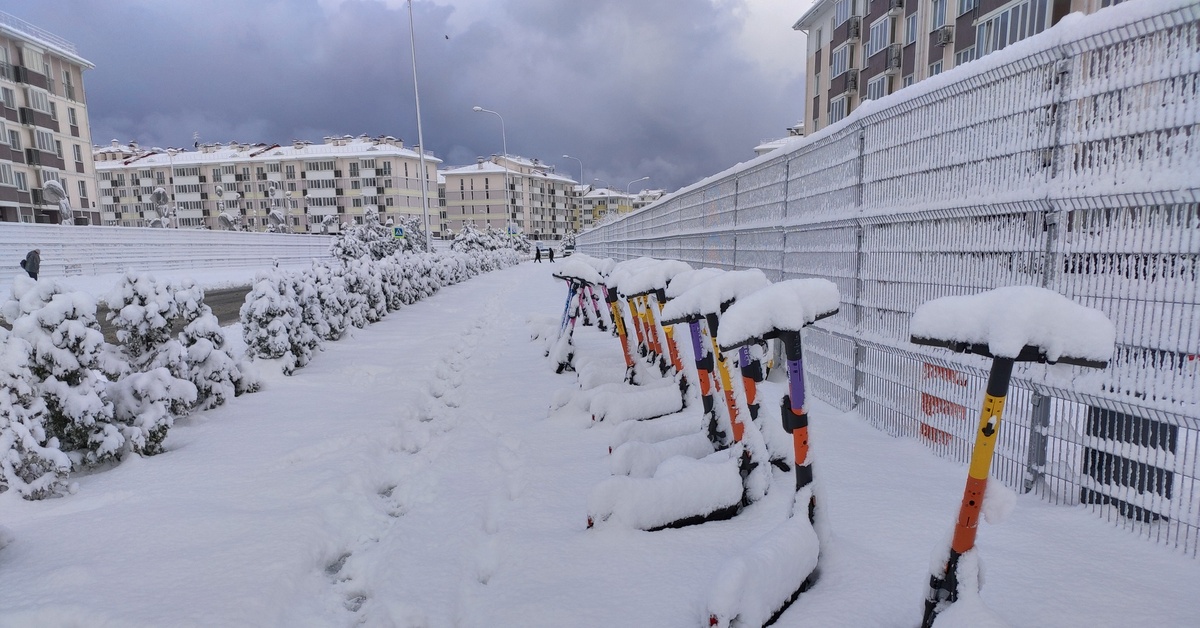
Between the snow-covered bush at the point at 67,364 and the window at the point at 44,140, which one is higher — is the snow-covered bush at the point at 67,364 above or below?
below

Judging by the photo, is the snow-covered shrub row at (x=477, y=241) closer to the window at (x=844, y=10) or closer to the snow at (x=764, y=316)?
the window at (x=844, y=10)

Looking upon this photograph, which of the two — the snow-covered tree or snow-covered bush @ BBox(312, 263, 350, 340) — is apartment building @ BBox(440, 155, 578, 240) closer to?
snow-covered bush @ BBox(312, 263, 350, 340)

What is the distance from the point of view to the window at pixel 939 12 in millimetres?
23611

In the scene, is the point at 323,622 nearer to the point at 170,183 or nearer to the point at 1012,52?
the point at 1012,52

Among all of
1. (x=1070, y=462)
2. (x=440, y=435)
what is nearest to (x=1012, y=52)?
(x=1070, y=462)

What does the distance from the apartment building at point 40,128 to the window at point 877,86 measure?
5043 cm

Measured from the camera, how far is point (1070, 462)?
8.91ft

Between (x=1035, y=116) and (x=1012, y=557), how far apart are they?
2.02 metres

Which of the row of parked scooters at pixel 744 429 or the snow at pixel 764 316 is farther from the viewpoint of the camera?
the snow at pixel 764 316

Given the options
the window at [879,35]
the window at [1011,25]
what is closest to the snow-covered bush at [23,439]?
the window at [1011,25]

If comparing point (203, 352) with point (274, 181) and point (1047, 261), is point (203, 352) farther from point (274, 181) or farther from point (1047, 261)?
point (274, 181)

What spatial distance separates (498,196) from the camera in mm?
97812

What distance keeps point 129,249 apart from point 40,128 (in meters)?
30.6

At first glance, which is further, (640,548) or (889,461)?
(889,461)
